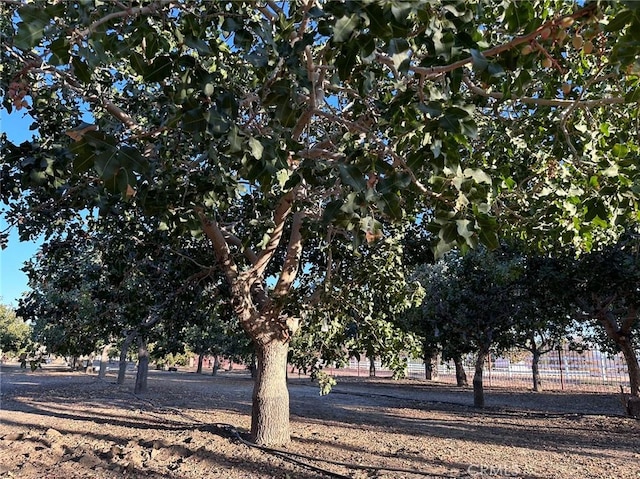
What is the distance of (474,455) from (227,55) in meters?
6.04

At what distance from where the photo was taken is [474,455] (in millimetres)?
6758

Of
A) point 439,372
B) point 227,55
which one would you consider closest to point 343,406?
point 227,55

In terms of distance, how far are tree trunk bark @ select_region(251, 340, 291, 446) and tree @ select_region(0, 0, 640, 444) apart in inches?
0.8

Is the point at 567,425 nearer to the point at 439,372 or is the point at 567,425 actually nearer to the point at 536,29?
the point at 536,29

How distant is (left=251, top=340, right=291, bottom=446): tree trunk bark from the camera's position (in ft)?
22.0

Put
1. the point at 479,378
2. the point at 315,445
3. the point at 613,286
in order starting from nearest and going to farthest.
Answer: the point at 315,445
the point at 613,286
the point at 479,378

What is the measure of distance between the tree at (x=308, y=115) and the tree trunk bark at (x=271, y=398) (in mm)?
21

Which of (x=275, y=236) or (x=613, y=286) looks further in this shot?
(x=613, y=286)

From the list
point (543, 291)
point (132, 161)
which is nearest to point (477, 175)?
point (132, 161)

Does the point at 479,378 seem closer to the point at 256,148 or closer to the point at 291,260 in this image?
the point at 291,260

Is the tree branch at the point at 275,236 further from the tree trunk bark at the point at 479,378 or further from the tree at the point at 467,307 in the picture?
the tree trunk bark at the point at 479,378

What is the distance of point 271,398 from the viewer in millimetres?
A: 6777

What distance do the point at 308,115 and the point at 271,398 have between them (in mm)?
4301

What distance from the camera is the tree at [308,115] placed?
2.16 m
